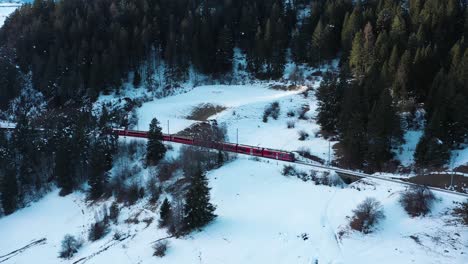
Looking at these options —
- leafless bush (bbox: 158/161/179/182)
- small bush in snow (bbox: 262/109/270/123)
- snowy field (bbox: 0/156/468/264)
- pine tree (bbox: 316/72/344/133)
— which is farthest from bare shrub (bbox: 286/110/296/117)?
leafless bush (bbox: 158/161/179/182)

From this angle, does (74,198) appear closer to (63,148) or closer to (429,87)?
(63,148)

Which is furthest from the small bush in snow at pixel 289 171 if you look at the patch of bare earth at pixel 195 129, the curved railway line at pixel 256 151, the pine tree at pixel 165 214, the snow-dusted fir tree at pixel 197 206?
the patch of bare earth at pixel 195 129

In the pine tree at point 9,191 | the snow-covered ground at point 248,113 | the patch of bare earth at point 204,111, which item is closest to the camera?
the pine tree at point 9,191

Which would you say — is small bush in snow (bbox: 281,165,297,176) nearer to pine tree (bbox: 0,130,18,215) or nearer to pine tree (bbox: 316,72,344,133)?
pine tree (bbox: 316,72,344,133)

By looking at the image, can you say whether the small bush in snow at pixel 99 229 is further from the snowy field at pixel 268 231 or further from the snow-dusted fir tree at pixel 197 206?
the snow-dusted fir tree at pixel 197 206

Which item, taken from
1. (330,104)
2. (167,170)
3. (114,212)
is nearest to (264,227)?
(167,170)

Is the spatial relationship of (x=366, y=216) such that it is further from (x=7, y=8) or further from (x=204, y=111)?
(x=7, y=8)

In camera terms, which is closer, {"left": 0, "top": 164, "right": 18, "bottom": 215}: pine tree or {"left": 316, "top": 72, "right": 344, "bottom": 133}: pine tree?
{"left": 0, "top": 164, "right": 18, "bottom": 215}: pine tree

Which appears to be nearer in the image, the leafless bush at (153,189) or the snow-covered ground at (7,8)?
the leafless bush at (153,189)
